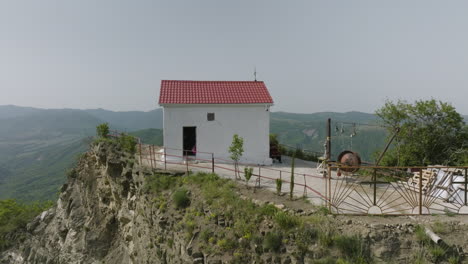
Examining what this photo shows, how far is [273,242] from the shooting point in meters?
6.91

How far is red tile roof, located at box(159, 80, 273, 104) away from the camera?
1546cm

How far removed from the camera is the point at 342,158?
11.9 metres

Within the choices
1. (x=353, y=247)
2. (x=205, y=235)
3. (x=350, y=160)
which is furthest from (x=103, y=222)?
(x=350, y=160)

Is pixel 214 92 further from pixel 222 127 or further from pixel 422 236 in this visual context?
pixel 422 236

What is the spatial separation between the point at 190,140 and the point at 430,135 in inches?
613

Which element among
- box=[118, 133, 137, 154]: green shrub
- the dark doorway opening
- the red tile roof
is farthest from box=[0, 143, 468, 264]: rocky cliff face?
the red tile roof

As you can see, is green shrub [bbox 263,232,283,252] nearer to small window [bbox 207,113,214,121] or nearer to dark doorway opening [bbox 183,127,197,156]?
dark doorway opening [bbox 183,127,197,156]

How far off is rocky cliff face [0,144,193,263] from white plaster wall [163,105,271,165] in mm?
3197

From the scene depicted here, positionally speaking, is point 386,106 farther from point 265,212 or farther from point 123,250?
point 123,250

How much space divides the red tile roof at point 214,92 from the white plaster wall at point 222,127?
15.9 inches

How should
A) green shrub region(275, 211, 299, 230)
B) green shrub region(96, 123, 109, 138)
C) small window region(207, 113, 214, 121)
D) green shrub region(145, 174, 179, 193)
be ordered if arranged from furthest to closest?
green shrub region(96, 123, 109, 138) → small window region(207, 113, 214, 121) → green shrub region(145, 174, 179, 193) → green shrub region(275, 211, 299, 230)

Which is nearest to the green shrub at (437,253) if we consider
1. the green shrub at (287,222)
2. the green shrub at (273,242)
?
the green shrub at (287,222)

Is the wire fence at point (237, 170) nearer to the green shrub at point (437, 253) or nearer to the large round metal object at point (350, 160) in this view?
the large round metal object at point (350, 160)

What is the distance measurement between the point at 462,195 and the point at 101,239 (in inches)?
663
